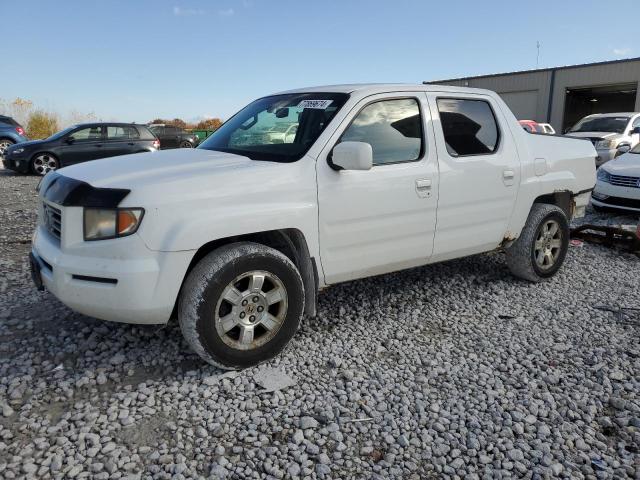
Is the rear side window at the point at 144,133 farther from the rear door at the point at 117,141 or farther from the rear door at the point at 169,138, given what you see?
the rear door at the point at 169,138

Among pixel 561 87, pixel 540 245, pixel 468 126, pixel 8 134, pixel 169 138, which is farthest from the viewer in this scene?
pixel 561 87

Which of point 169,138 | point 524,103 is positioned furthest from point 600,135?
point 524,103

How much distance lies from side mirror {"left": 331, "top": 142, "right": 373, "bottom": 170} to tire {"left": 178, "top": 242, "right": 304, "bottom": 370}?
0.72 metres

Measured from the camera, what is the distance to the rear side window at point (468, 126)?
4.14 metres

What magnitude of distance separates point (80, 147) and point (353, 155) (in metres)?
12.4

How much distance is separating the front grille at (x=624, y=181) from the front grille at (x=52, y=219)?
7801 mm

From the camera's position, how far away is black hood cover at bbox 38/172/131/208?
2.90 m

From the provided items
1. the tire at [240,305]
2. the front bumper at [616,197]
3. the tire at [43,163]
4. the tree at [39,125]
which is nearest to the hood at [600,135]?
the front bumper at [616,197]

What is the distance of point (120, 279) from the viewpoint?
2867mm

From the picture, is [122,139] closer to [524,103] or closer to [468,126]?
[468,126]

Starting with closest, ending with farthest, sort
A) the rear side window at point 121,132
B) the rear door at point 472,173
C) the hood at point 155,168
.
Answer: the hood at point 155,168 < the rear door at point 472,173 < the rear side window at point 121,132

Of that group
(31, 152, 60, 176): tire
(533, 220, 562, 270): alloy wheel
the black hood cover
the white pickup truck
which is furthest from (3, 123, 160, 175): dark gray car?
(533, 220, 562, 270): alloy wheel

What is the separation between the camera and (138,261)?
9.45 feet

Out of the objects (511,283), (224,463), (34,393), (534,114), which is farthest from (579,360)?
(534,114)
